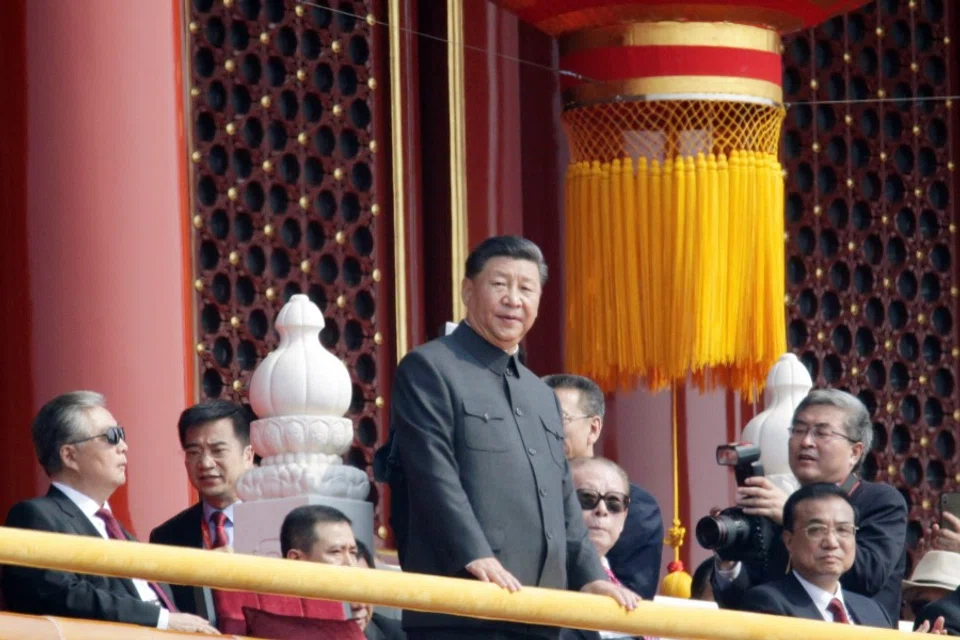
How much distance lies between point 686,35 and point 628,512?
166 cm

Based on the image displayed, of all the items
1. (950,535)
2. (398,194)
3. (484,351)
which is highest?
(398,194)

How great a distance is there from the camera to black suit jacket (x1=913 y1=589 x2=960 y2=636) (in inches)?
248

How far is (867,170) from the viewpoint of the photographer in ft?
31.9

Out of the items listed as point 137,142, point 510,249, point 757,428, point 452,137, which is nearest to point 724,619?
point 510,249

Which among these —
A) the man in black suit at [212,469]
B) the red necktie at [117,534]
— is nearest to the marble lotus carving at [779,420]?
the man in black suit at [212,469]

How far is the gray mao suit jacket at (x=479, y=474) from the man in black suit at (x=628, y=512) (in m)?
0.78

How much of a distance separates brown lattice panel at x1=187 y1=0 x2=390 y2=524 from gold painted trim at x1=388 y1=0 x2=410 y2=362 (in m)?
0.06

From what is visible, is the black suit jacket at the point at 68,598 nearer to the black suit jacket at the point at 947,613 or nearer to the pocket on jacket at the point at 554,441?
the pocket on jacket at the point at 554,441

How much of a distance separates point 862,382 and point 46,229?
357 cm

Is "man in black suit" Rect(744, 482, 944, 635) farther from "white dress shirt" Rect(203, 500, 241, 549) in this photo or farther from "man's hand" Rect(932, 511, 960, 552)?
"white dress shirt" Rect(203, 500, 241, 549)

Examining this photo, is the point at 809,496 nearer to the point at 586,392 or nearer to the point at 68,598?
the point at 586,392

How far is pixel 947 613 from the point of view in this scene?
6.32 meters

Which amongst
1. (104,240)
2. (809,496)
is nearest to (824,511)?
(809,496)

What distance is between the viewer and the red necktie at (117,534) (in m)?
6.00
